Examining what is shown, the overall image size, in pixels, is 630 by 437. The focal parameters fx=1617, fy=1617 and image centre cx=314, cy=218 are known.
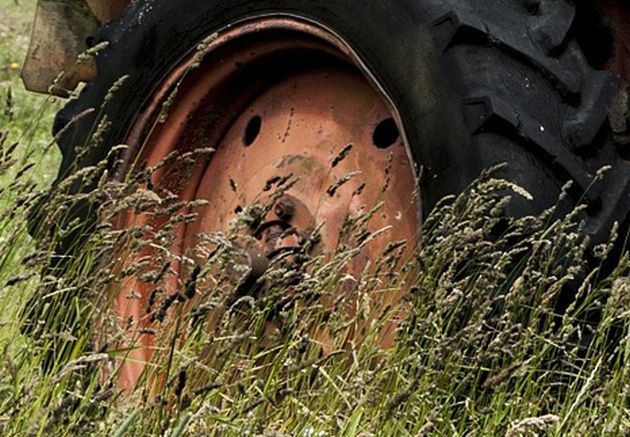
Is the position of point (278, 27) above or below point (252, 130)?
above

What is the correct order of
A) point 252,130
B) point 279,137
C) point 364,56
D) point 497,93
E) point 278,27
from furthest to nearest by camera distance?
point 252,130 → point 279,137 → point 278,27 → point 364,56 → point 497,93

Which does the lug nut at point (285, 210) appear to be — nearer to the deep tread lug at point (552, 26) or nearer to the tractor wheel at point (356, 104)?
the tractor wheel at point (356, 104)

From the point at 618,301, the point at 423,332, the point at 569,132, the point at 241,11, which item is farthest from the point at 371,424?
the point at 241,11

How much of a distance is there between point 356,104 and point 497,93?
51 cm

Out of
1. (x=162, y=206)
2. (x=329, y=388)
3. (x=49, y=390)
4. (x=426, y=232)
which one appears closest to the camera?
(x=49, y=390)

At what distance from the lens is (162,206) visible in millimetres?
3936

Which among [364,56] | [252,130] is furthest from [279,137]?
[364,56]

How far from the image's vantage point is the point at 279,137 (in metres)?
3.79

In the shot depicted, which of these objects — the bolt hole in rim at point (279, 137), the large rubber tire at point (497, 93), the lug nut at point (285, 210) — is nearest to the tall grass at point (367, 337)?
the large rubber tire at point (497, 93)

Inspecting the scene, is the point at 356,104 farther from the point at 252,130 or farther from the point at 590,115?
the point at 590,115

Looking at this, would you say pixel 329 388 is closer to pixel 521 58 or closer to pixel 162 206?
pixel 521 58

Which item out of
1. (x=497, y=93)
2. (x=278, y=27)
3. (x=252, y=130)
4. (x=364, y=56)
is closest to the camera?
(x=497, y=93)

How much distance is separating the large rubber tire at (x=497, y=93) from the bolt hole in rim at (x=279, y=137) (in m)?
0.06

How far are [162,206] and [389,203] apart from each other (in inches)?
27.8
